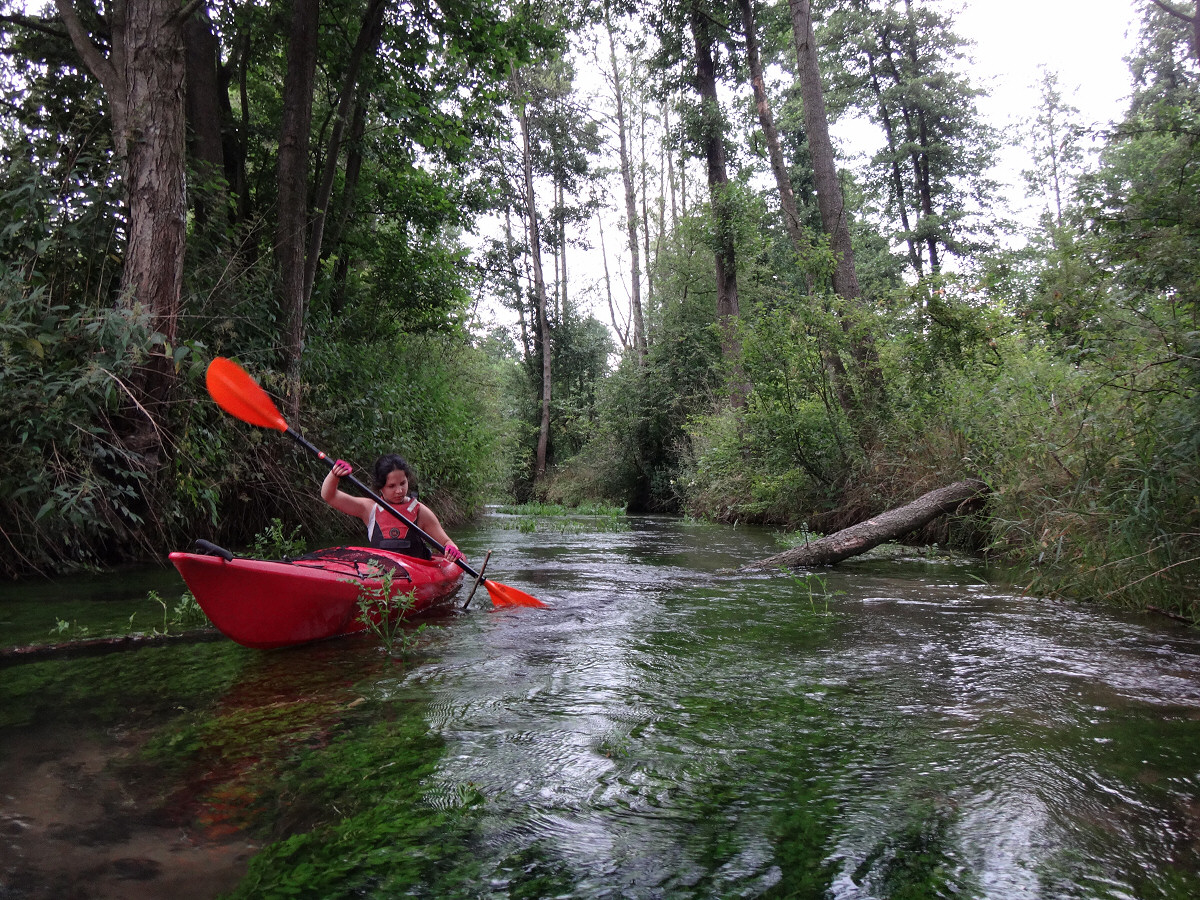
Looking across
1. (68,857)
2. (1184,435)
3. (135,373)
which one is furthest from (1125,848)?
(135,373)

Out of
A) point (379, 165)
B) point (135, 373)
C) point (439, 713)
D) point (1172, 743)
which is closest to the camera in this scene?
point (1172, 743)

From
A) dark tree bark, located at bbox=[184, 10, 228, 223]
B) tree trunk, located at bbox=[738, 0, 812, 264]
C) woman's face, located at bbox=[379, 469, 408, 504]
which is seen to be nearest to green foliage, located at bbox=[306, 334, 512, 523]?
dark tree bark, located at bbox=[184, 10, 228, 223]

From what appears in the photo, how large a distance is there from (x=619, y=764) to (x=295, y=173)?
7.05 m

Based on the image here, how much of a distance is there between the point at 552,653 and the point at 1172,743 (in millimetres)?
2393

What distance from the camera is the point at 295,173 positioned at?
734 cm

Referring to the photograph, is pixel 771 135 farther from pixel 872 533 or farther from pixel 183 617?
pixel 183 617

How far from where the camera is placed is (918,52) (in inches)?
848

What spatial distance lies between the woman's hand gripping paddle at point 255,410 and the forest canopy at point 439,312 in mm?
672

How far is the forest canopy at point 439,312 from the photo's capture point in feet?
13.4

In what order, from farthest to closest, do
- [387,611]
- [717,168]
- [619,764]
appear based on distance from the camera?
[717,168] < [387,611] < [619,764]

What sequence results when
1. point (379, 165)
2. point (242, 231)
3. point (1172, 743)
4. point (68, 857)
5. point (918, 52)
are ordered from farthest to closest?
point (918, 52) < point (379, 165) < point (242, 231) < point (1172, 743) < point (68, 857)

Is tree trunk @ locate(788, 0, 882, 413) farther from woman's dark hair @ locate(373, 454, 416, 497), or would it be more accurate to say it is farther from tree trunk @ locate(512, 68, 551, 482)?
tree trunk @ locate(512, 68, 551, 482)

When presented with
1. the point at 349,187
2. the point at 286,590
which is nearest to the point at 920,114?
the point at 349,187

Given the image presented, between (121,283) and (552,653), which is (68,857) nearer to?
(552,653)
